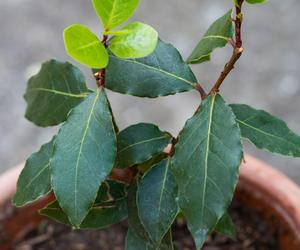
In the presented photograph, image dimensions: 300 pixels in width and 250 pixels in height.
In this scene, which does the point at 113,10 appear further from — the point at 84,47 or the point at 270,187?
the point at 270,187

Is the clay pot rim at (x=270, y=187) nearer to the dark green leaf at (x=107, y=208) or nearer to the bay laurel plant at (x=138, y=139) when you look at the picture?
the bay laurel plant at (x=138, y=139)

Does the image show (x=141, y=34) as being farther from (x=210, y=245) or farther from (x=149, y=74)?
(x=210, y=245)

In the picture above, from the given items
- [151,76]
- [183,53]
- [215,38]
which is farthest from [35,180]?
[183,53]

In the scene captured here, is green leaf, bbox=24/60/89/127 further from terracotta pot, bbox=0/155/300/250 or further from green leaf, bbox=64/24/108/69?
terracotta pot, bbox=0/155/300/250

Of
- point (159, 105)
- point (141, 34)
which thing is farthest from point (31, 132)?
point (141, 34)

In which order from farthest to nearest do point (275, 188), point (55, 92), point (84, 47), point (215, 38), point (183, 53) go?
point (183, 53), point (275, 188), point (55, 92), point (215, 38), point (84, 47)

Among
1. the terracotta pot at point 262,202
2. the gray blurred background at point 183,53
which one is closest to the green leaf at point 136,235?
the terracotta pot at point 262,202
